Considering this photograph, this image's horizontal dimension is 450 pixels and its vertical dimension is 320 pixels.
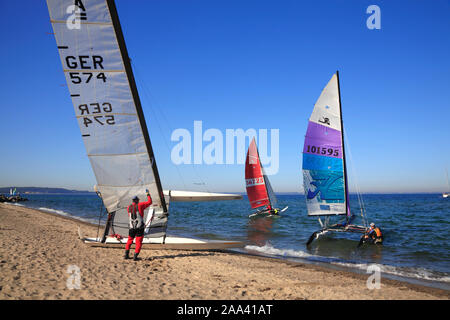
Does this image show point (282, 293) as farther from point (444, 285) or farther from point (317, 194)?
point (317, 194)

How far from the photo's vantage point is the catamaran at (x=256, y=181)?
2908 cm

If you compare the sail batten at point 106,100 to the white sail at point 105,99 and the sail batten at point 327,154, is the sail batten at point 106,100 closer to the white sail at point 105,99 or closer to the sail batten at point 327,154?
the white sail at point 105,99

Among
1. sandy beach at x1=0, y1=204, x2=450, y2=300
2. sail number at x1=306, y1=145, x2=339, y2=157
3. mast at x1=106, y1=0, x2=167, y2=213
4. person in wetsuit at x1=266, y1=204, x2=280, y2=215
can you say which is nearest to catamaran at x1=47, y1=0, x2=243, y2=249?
mast at x1=106, y1=0, x2=167, y2=213

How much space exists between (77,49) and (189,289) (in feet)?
23.5

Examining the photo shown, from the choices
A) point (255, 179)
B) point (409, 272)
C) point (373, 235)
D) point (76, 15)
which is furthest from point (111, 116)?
point (255, 179)

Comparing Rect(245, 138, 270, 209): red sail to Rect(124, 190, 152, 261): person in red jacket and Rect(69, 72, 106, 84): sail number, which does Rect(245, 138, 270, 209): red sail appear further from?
Rect(69, 72, 106, 84): sail number

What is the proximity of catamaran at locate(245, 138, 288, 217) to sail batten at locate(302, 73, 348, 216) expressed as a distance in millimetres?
15003

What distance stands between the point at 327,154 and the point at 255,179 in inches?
626

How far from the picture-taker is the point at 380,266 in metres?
10.1

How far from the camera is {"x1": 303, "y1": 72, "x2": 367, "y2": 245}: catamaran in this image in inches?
528

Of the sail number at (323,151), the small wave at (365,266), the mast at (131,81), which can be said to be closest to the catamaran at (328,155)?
the sail number at (323,151)

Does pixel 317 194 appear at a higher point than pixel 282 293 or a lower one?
higher
